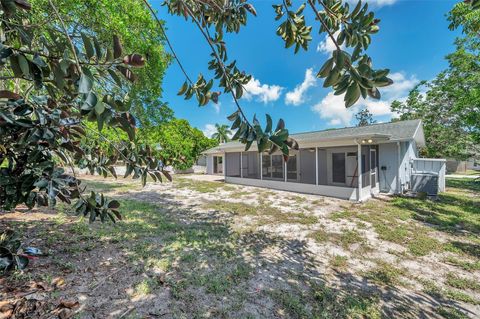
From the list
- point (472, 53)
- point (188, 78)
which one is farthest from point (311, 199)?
point (472, 53)

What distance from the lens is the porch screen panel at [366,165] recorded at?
8.96 meters

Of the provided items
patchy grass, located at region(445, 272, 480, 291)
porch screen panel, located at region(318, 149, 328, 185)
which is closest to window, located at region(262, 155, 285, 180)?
porch screen panel, located at region(318, 149, 328, 185)

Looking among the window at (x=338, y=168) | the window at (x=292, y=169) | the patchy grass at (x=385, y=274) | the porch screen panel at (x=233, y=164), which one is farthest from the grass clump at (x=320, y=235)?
the porch screen panel at (x=233, y=164)

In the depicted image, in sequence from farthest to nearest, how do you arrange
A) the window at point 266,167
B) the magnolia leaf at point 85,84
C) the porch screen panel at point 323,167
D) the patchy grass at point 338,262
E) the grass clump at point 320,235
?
the window at point 266,167
the porch screen panel at point 323,167
the grass clump at point 320,235
the patchy grass at point 338,262
the magnolia leaf at point 85,84

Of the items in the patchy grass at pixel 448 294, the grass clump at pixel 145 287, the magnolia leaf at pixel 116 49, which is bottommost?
the patchy grass at pixel 448 294

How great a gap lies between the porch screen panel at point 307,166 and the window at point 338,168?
1.10m

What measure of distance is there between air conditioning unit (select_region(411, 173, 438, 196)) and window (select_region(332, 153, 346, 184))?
112 inches

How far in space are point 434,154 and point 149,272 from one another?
72.2 feet

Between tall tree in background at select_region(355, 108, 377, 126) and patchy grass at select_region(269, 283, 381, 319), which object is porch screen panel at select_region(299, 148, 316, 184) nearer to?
patchy grass at select_region(269, 283, 381, 319)

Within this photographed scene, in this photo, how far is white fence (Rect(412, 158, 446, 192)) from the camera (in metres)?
9.46


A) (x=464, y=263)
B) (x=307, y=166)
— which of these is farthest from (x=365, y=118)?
(x=464, y=263)

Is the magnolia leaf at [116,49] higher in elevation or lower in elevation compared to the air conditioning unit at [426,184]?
higher

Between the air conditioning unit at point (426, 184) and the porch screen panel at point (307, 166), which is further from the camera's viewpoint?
the porch screen panel at point (307, 166)

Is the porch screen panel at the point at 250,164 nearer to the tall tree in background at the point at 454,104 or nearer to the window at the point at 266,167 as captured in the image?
the window at the point at 266,167
